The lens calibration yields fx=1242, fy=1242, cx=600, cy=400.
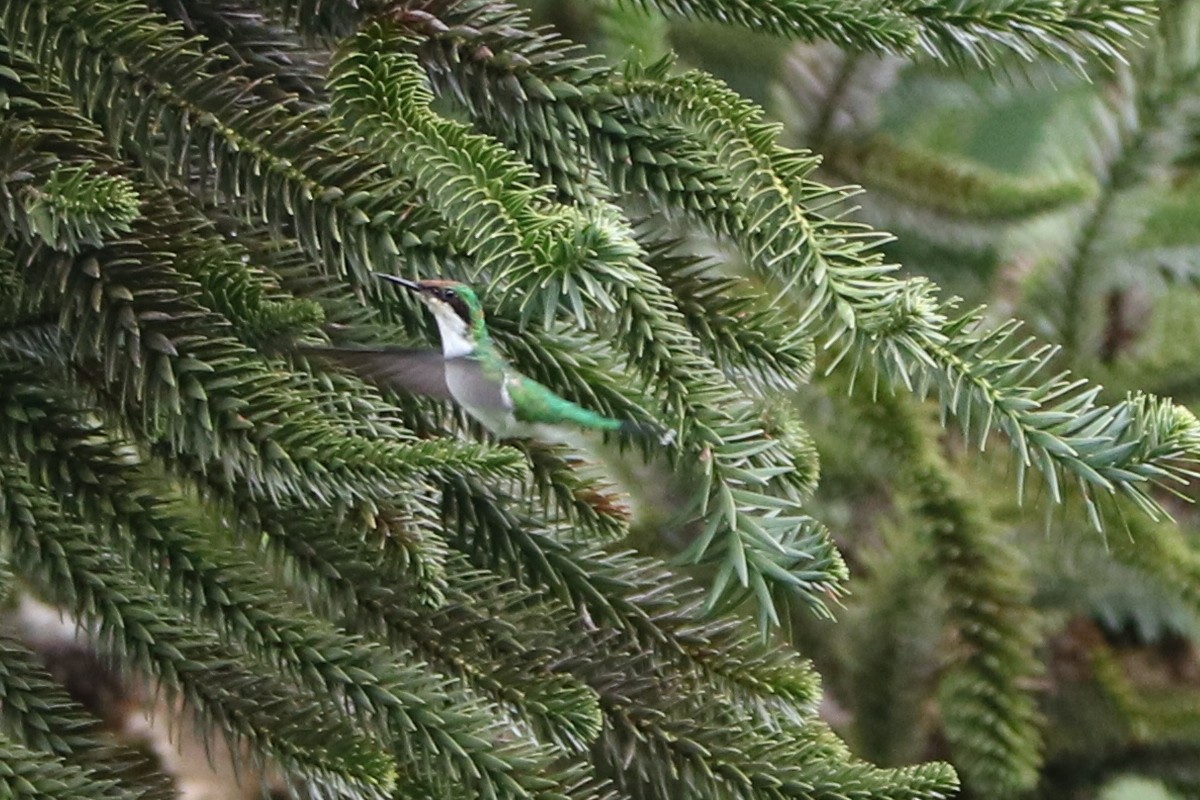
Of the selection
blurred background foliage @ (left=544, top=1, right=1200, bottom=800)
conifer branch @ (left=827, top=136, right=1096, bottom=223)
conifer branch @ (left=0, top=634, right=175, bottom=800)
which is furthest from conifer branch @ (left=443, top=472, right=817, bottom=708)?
conifer branch @ (left=827, top=136, right=1096, bottom=223)

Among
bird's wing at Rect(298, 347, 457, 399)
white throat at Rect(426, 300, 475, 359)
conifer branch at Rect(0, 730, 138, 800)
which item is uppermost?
white throat at Rect(426, 300, 475, 359)

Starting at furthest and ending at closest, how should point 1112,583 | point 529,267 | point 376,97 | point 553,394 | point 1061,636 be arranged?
point 1061,636 < point 1112,583 < point 553,394 < point 376,97 < point 529,267

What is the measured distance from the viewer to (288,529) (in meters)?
0.86

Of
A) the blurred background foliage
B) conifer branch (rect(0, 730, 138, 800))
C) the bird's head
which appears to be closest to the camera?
conifer branch (rect(0, 730, 138, 800))

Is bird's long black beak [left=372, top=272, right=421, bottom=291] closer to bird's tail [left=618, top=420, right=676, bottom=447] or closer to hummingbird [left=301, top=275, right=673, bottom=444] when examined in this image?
hummingbird [left=301, top=275, right=673, bottom=444]

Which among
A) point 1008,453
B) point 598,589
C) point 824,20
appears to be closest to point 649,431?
point 598,589

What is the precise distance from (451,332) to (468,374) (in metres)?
0.03

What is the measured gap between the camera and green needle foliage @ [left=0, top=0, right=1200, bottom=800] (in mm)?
761

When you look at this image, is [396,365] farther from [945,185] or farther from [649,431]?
[945,185]

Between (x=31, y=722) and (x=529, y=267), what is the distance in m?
0.47

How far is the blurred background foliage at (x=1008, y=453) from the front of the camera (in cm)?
148

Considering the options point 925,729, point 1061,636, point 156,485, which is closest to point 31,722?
point 156,485

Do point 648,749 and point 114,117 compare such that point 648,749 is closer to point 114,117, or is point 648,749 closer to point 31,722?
point 31,722

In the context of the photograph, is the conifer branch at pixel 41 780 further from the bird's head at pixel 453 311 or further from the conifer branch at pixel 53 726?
the bird's head at pixel 453 311
